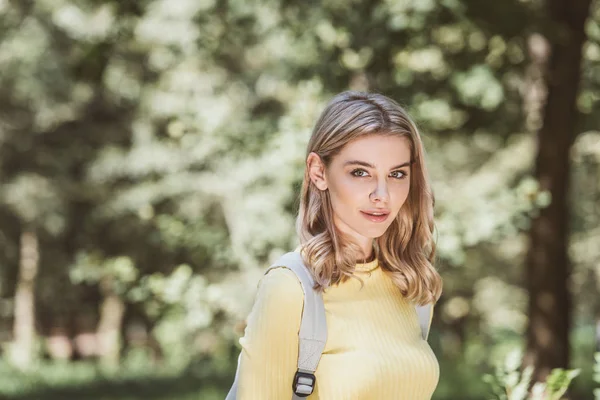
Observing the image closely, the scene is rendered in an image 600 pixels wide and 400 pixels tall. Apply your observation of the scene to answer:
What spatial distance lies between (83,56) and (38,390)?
32.7 ft

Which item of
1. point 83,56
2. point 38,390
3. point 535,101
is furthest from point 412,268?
point 38,390

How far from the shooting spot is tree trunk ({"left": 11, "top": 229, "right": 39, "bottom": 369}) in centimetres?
2859

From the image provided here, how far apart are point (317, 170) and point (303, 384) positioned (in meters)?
0.61

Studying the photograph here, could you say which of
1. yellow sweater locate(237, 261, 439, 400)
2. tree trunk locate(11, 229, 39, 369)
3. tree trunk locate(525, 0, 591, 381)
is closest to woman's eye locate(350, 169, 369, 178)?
yellow sweater locate(237, 261, 439, 400)

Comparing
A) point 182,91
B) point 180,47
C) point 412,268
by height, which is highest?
point 182,91

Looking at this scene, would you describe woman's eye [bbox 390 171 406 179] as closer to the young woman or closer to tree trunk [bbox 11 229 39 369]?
the young woman

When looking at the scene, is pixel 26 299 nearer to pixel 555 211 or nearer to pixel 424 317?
pixel 555 211

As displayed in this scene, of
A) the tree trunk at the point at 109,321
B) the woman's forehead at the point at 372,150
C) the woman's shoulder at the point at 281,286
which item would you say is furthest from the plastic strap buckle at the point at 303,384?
the tree trunk at the point at 109,321

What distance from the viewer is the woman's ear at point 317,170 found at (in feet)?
8.75

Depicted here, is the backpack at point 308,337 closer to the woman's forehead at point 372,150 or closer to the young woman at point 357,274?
the young woman at point 357,274

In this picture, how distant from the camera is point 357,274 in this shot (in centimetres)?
271

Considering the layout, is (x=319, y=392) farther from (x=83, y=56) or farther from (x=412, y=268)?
(x=83, y=56)

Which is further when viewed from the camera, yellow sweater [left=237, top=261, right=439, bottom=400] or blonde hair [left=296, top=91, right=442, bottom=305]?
blonde hair [left=296, top=91, right=442, bottom=305]

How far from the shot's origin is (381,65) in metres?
8.22
